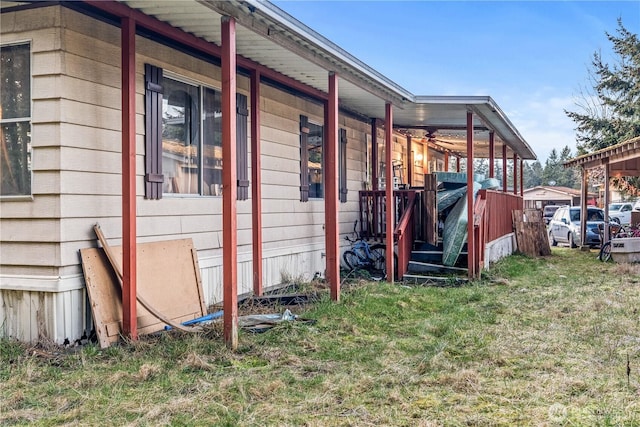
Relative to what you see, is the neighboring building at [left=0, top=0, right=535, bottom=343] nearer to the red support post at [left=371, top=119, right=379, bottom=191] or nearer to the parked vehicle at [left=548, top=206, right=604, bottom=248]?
the red support post at [left=371, top=119, right=379, bottom=191]

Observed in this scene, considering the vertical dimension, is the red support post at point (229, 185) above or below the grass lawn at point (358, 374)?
above

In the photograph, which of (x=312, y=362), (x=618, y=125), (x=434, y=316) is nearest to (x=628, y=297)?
(x=434, y=316)

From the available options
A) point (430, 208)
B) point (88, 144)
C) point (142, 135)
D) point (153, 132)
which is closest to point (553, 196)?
point (430, 208)

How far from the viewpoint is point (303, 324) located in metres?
5.28

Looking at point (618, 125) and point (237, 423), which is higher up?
point (618, 125)

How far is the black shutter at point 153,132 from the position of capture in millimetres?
5148

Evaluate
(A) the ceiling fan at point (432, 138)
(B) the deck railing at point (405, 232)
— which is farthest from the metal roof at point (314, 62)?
(B) the deck railing at point (405, 232)

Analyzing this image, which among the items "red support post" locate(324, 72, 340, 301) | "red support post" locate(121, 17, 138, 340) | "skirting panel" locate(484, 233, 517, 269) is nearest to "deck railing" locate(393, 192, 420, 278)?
"skirting panel" locate(484, 233, 517, 269)

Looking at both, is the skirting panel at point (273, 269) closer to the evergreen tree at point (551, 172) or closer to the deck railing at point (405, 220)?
the deck railing at point (405, 220)

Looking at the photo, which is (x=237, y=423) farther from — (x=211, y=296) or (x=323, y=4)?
(x=323, y=4)

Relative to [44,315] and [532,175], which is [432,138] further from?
[532,175]

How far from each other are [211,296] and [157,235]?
1.08 metres

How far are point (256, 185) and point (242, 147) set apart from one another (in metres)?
0.51

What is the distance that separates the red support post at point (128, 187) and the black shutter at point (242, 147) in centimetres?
203
